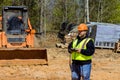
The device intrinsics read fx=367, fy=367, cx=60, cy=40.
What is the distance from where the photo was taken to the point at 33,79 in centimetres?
1225

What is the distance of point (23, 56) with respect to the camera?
15.6 m

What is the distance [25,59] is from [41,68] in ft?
3.75

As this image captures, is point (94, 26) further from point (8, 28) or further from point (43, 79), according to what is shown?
point (43, 79)

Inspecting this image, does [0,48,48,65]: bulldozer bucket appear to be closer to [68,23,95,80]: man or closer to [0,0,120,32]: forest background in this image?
[68,23,95,80]: man

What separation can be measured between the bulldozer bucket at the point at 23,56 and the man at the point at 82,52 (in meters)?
7.34

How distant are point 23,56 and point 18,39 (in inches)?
94.6

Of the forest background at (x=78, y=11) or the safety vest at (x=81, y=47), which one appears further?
the forest background at (x=78, y=11)

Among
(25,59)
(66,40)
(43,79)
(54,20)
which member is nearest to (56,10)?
(54,20)

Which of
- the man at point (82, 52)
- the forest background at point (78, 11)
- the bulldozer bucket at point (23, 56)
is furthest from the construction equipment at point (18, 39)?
the forest background at point (78, 11)

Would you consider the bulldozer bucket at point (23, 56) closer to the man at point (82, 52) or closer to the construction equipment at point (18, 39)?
the construction equipment at point (18, 39)

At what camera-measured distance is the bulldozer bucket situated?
1534cm

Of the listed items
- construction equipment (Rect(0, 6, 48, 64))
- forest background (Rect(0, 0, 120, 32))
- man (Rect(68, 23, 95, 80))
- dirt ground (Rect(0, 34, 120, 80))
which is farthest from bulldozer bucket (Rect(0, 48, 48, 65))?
forest background (Rect(0, 0, 120, 32))

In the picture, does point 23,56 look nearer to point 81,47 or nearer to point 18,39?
point 18,39

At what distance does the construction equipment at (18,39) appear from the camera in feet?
50.8
